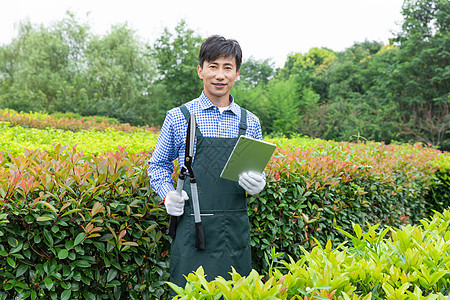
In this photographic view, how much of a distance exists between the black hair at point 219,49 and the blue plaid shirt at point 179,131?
25 cm

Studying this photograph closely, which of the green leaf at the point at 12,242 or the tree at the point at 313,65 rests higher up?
the tree at the point at 313,65

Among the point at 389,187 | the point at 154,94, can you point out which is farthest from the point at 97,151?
the point at 154,94

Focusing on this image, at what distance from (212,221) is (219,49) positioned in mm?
999

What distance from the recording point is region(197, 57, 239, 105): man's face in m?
2.00

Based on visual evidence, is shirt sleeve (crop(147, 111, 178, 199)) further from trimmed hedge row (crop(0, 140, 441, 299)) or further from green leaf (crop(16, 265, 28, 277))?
green leaf (crop(16, 265, 28, 277))

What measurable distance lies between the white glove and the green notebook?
0.26m

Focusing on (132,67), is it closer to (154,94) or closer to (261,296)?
(154,94)

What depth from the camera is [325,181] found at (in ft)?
10.5

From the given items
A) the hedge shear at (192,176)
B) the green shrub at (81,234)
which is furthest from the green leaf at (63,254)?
the hedge shear at (192,176)

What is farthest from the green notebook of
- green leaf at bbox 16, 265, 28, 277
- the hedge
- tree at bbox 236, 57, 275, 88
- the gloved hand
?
tree at bbox 236, 57, 275, 88

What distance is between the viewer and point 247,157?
1.76 m

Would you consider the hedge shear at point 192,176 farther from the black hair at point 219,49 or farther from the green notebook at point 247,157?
the black hair at point 219,49

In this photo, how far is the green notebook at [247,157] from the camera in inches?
66.9

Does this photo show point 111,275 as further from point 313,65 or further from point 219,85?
point 313,65
